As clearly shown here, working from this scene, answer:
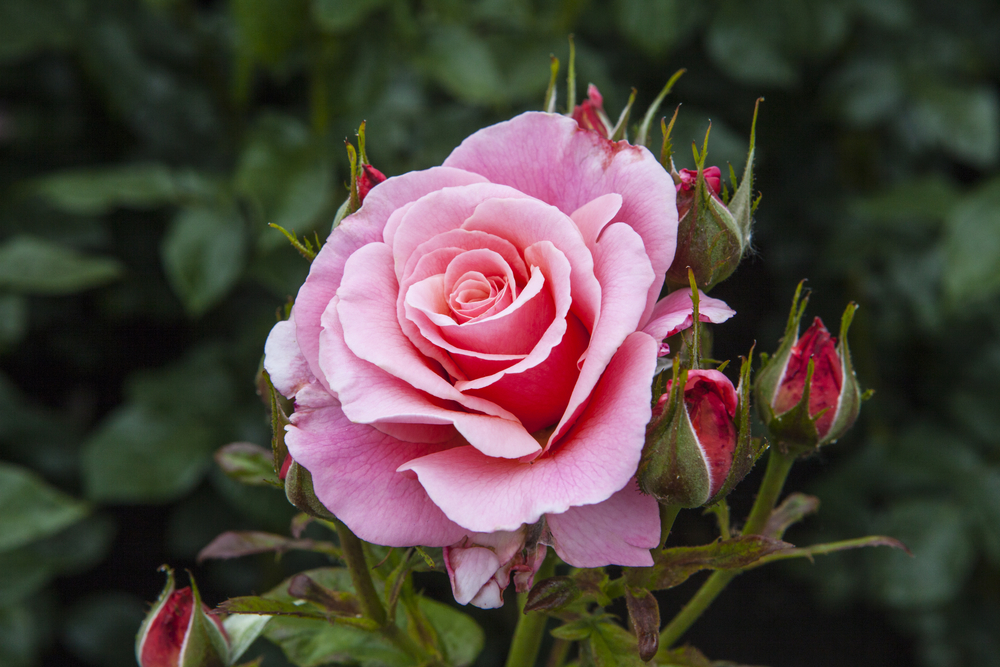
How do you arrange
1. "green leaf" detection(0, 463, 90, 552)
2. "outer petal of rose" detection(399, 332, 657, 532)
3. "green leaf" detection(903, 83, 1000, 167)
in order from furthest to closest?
"green leaf" detection(903, 83, 1000, 167), "green leaf" detection(0, 463, 90, 552), "outer petal of rose" detection(399, 332, 657, 532)

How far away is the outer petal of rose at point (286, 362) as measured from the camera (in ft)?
1.73

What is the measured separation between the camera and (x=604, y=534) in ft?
1.62

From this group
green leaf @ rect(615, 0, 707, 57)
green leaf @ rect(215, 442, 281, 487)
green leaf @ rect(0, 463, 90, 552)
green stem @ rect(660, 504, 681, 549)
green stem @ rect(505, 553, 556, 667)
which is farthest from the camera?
green leaf @ rect(615, 0, 707, 57)

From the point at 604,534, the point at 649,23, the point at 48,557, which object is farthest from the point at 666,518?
the point at 48,557

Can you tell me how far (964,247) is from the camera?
4.18 ft

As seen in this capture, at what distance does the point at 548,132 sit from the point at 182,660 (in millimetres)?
450

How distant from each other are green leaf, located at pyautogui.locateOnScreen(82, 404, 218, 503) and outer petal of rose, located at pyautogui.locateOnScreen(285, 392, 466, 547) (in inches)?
40.3

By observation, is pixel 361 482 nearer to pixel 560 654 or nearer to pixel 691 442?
pixel 691 442

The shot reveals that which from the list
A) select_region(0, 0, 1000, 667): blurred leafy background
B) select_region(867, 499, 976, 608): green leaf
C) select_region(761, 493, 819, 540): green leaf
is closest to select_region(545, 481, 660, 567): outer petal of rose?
select_region(761, 493, 819, 540): green leaf

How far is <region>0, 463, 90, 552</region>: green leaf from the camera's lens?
116 cm

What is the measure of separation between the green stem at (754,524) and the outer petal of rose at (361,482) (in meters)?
0.25

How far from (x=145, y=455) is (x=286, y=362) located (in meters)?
1.05

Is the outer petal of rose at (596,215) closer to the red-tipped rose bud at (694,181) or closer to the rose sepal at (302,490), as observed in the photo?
the red-tipped rose bud at (694,181)

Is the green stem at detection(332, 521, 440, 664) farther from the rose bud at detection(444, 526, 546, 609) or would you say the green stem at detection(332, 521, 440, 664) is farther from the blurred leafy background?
the blurred leafy background
